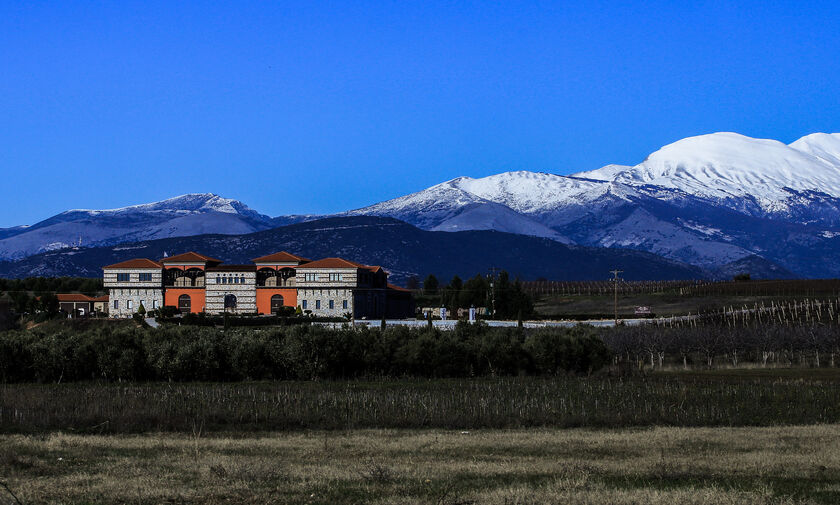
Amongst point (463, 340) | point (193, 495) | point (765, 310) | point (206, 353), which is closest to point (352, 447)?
point (193, 495)

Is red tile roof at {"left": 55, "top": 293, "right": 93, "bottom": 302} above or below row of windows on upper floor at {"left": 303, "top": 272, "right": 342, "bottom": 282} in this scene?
below

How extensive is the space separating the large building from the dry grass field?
87.3m

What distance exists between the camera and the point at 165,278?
124500 mm

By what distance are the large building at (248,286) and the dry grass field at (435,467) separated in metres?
87.3

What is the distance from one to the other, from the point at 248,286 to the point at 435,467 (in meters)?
100

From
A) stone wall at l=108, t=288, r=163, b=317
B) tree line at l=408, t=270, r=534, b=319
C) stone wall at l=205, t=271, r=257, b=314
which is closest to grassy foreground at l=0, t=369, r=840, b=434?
tree line at l=408, t=270, r=534, b=319

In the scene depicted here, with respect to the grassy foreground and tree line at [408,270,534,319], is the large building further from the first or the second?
the grassy foreground

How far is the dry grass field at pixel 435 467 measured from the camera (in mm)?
19203

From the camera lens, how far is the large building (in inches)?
4651

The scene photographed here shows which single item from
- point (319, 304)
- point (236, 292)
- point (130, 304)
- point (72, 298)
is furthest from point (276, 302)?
point (72, 298)

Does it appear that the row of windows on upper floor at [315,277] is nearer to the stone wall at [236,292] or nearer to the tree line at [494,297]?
the stone wall at [236,292]

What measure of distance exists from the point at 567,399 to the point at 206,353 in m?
21.5

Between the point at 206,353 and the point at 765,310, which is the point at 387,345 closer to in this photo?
the point at 206,353

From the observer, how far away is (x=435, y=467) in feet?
76.0
